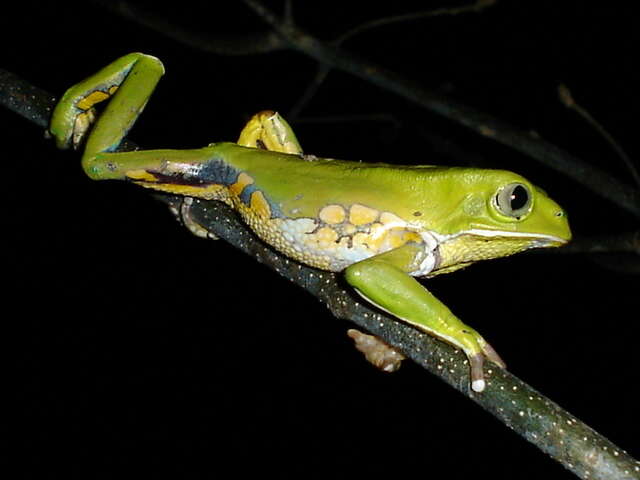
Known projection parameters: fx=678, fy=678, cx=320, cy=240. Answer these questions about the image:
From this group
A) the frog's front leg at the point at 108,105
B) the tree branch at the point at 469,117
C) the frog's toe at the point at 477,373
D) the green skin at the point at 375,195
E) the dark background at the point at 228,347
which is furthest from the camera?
the dark background at the point at 228,347

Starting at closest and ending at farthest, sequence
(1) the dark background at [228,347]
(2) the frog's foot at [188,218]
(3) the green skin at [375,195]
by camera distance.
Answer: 1. (3) the green skin at [375,195]
2. (2) the frog's foot at [188,218]
3. (1) the dark background at [228,347]

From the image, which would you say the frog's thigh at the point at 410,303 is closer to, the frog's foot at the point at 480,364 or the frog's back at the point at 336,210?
the frog's foot at the point at 480,364

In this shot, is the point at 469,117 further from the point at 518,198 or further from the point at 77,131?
the point at 77,131

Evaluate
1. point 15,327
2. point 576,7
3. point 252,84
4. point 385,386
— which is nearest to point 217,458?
point 385,386

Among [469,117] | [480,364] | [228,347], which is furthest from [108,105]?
[228,347]

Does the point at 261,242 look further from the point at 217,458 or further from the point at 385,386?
the point at 217,458

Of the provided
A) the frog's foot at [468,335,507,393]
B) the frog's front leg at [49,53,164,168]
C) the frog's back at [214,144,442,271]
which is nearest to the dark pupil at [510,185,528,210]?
the frog's back at [214,144,442,271]

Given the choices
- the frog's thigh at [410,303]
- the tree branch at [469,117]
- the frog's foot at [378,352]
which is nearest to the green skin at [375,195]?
the frog's thigh at [410,303]

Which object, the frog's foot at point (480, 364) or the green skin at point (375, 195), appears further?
the green skin at point (375, 195)
